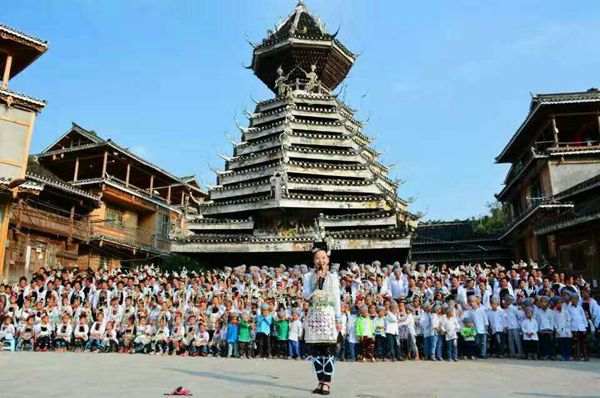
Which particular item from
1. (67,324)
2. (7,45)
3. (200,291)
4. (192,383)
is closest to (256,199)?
(200,291)

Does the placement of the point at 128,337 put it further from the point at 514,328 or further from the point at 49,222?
the point at 49,222

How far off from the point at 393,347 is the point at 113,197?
24.3m

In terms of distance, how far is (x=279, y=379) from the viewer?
801 cm

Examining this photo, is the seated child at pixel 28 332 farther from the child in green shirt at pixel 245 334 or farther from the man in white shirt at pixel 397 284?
the man in white shirt at pixel 397 284

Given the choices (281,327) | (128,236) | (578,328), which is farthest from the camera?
(128,236)

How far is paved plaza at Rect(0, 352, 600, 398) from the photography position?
21.2 feet

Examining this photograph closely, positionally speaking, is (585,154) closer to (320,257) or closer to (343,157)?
(343,157)

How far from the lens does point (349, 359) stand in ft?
40.4


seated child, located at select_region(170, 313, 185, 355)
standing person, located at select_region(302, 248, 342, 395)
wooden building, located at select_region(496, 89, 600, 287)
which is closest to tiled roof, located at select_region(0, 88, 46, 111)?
seated child, located at select_region(170, 313, 185, 355)

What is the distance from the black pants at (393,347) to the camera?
12.3m

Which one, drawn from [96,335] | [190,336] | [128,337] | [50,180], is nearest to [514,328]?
[190,336]

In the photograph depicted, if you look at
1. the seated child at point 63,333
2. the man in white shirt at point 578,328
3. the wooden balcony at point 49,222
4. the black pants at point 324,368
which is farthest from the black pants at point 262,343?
the wooden balcony at point 49,222

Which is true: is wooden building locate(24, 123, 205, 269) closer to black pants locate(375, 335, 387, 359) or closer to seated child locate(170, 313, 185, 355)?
seated child locate(170, 313, 185, 355)

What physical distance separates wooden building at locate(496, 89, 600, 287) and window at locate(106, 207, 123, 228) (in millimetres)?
24434
